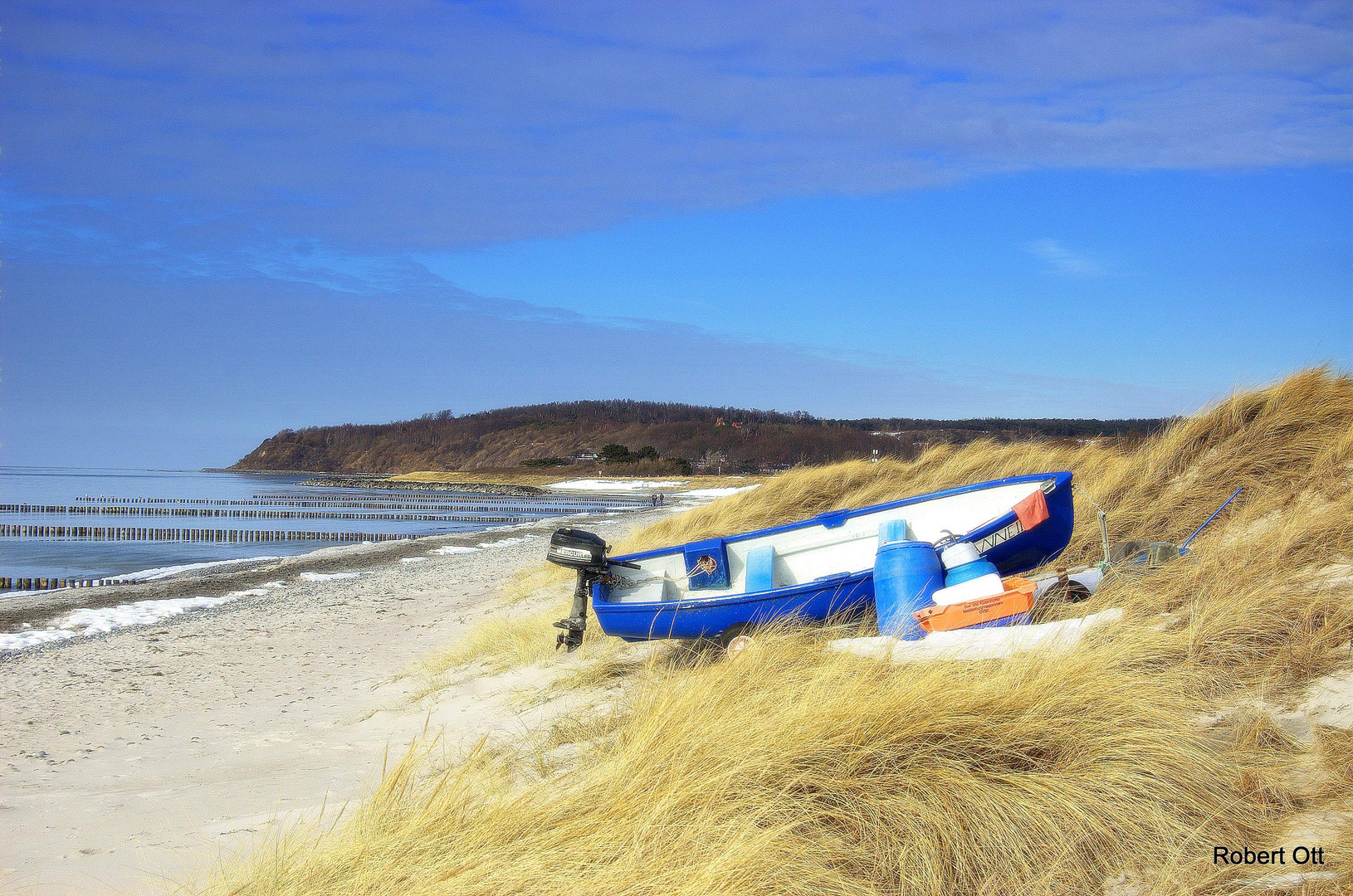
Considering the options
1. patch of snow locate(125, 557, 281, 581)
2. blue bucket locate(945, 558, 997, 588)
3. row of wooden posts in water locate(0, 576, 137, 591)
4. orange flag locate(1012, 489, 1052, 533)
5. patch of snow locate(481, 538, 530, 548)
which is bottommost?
patch of snow locate(481, 538, 530, 548)

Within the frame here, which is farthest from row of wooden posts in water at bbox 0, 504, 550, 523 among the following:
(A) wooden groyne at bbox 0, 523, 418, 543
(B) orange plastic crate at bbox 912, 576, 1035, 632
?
(B) orange plastic crate at bbox 912, 576, 1035, 632

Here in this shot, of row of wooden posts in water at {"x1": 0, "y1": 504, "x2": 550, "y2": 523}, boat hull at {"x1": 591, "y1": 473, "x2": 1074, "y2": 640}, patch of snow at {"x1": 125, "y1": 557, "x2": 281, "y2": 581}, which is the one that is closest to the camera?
boat hull at {"x1": 591, "y1": 473, "x2": 1074, "y2": 640}

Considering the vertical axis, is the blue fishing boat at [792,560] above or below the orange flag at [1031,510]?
below

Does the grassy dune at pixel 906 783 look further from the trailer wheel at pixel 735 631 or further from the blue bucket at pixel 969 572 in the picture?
the trailer wheel at pixel 735 631

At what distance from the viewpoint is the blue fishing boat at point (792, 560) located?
6727mm

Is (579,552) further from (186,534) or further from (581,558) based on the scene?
(186,534)

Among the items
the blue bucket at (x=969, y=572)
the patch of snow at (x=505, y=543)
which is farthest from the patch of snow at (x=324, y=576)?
the blue bucket at (x=969, y=572)

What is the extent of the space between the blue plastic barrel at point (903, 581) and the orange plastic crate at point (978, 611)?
0.88 ft

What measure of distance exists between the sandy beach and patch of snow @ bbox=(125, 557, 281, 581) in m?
4.00

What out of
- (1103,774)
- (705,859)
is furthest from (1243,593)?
(705,859)

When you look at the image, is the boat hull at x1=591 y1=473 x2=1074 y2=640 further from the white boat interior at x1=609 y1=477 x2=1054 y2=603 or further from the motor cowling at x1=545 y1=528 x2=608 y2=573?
the white boat interior at x1=609 y1=477 x2=1054 y2=603

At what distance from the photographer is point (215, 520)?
38.8 metres

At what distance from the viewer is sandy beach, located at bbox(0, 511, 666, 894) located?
427 cm

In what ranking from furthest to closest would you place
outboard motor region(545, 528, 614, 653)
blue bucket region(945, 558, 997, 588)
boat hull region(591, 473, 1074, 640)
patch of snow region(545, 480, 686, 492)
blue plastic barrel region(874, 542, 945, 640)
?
patch of snow region(545, 480, 686, 492)
outboard motor region(545, 528, 614, 653)
boat hull region(591, 473, 1074, 640)
blue bucket region(945, 558, 997, 588)
blue plastic barrel region(874, 542, 945, 640)
